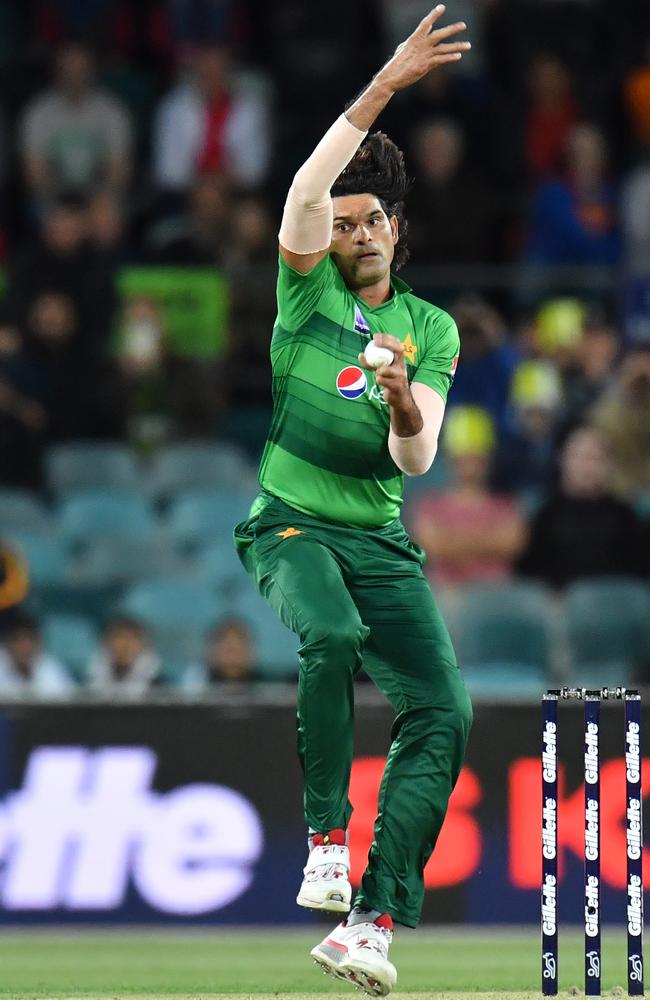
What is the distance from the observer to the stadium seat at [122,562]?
12109mm

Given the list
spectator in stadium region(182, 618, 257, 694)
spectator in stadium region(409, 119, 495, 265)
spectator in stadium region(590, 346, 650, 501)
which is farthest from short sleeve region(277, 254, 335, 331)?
spectator in stadium region(409, 119, 495, 265)

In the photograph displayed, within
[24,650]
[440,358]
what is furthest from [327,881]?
[24,650]

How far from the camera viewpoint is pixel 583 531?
11.7 m

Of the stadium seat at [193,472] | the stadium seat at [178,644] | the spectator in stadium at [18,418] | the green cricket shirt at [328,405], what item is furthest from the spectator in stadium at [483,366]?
the green cricket shirt at [328,405]

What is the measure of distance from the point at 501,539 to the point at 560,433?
33.0 inches

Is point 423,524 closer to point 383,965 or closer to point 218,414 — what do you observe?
point 218,414

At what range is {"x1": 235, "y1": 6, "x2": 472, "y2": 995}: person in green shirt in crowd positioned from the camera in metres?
6.11

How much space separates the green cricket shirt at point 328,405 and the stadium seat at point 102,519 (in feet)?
19.5

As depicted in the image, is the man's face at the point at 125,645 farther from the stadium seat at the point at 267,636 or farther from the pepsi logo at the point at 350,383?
the pepsi logo at the point at 350,383

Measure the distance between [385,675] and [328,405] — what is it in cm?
90

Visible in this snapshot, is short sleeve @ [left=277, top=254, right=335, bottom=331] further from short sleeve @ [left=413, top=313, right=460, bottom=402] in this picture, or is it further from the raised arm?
short sleeve @ [left=413, top=313, right=460, bottom=402]

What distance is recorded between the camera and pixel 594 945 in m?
6.29

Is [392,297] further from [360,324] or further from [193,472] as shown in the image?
[193,472]

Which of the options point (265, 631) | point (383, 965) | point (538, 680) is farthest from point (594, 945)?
point (265, 631)
